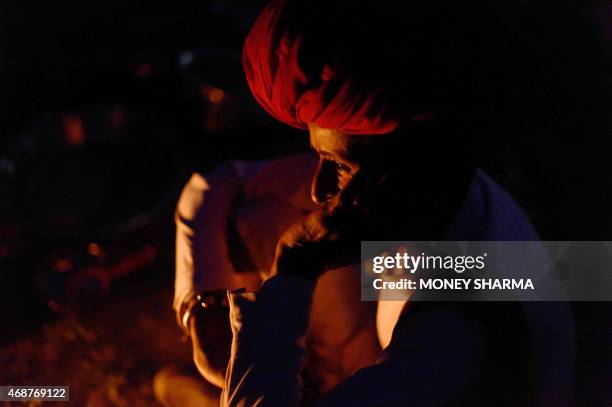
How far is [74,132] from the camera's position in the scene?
4.80ft

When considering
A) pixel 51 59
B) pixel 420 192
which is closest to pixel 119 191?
pixel 51 59

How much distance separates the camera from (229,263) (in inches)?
36.6

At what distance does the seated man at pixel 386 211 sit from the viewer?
0.51 metres

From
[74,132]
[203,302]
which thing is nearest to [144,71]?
[74,132]

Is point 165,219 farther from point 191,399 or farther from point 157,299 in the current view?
point 191,399

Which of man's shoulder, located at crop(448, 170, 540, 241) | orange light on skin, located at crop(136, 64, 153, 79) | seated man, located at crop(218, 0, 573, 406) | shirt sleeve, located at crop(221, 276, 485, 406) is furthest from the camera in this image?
orange light on skin, located at crop(136, 64, 153, 79)

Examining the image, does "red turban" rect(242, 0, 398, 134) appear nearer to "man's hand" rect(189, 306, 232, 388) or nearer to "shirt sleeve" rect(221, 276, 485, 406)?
"shirt sleeve" rect(221, 276, 485, 406)

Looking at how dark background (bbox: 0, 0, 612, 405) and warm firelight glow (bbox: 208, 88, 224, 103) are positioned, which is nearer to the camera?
dark background (bbox: 0, 0, 612, 405)

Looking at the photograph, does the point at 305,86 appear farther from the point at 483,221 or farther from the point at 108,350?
the point at 108,350

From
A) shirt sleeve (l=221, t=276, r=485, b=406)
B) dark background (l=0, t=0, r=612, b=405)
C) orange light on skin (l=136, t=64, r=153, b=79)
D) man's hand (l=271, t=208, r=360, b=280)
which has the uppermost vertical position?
orange light on skin (l=136, t=64, r=153, b=79)

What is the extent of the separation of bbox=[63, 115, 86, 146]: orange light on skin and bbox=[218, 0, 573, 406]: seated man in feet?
2.74

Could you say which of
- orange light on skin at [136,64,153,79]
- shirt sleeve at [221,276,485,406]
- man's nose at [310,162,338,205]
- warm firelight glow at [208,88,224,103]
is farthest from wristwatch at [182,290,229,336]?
orange light on skin at [136,64,153,79]

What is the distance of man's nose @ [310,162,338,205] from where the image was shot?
0.70 meters

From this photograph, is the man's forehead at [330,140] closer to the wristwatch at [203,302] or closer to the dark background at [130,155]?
the wristwatch at [203,302]
